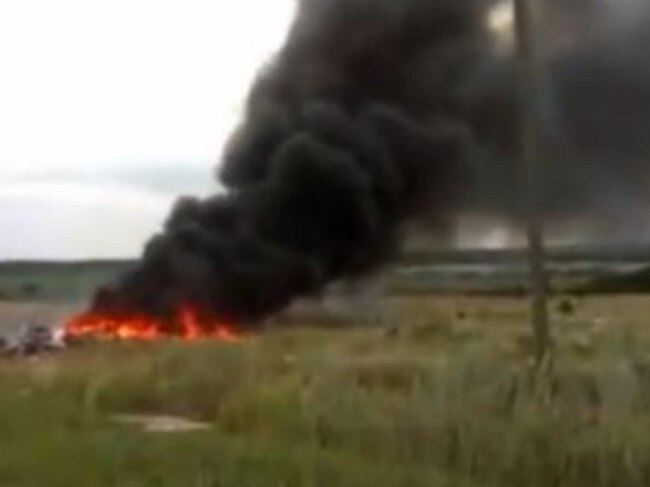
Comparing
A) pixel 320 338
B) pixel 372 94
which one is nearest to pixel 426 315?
pixel 372 94

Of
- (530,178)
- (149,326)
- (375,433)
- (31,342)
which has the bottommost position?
(375,433)

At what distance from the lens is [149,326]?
4747cm

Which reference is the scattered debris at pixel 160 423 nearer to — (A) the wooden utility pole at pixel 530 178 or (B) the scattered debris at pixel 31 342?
(A) the wooden utility pole at pixel 530 178

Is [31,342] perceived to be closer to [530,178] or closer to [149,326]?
[149,326]

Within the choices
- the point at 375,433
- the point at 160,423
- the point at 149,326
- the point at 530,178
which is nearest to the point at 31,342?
the point at 149,326

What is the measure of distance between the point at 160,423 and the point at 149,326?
94.9 ft

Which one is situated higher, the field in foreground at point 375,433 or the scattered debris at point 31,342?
the scattered debris at point 31,342

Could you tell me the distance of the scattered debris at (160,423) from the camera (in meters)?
17.0

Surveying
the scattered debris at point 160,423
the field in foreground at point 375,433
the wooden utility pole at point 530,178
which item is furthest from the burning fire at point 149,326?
the field in foreground at point 375,433

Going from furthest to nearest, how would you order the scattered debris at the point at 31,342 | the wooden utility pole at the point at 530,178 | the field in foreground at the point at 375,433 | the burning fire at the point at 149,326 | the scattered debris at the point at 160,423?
the burning fire at the point at 149,326
the scattered debris at the point at 31,342
the wooden utility pole at the point at 530,178
the scattered debris at the point at 160,423
the field in foreground at the point at 375,433

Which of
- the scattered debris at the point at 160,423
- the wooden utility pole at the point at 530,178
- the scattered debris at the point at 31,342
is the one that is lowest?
the scattered debris at the point at 160,423

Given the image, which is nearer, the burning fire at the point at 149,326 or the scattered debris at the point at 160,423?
the scattered debris at the point at 160,423

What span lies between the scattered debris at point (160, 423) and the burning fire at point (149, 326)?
25.3 metres

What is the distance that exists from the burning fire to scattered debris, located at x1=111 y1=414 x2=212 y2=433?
2528 centimetres
